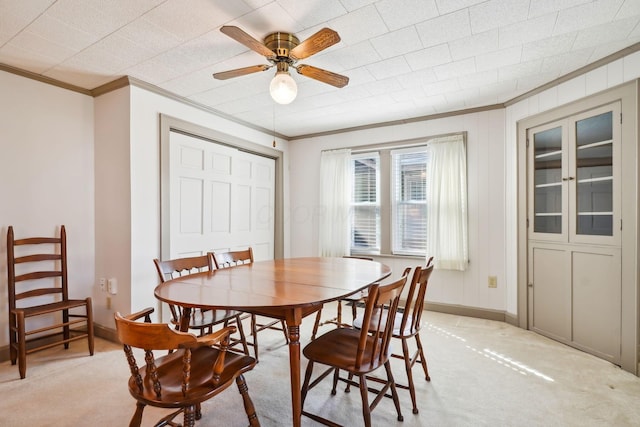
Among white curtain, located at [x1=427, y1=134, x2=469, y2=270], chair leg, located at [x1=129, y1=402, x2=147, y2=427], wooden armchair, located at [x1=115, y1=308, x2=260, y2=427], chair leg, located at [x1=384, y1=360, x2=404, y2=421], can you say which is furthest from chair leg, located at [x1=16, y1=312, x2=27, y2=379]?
white curtain, located at [x1=427, y1=134, x2=469, y2=270]

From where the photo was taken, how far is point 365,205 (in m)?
4.50

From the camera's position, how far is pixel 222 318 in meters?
2.35

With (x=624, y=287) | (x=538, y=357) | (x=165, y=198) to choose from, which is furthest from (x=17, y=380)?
(x=624, y=287)

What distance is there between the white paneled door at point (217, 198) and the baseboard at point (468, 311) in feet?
7.72

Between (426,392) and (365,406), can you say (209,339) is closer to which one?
(365,406)

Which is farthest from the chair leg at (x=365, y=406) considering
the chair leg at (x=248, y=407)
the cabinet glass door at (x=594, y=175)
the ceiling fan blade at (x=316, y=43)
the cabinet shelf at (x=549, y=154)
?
the cabinet shelf at (x=549, y=154)

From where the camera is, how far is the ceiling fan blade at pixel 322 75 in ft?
7.09

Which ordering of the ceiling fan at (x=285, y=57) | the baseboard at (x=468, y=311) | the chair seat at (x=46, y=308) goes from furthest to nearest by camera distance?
1. the baseboard at (x=468, y=311)
2. the chair seat at (x=46, y=308)
3. the ceiling fan at (x=285, y=57)

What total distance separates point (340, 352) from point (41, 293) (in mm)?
2736

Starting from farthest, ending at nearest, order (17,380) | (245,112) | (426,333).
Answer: (245,112), (426,333), (17,380)

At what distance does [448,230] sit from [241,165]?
2718mm

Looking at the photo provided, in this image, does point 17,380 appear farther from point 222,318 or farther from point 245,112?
point 245,112

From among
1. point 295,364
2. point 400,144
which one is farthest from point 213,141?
point 295,364

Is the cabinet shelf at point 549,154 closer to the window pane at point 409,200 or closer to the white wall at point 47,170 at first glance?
the window pane at point 409,200
